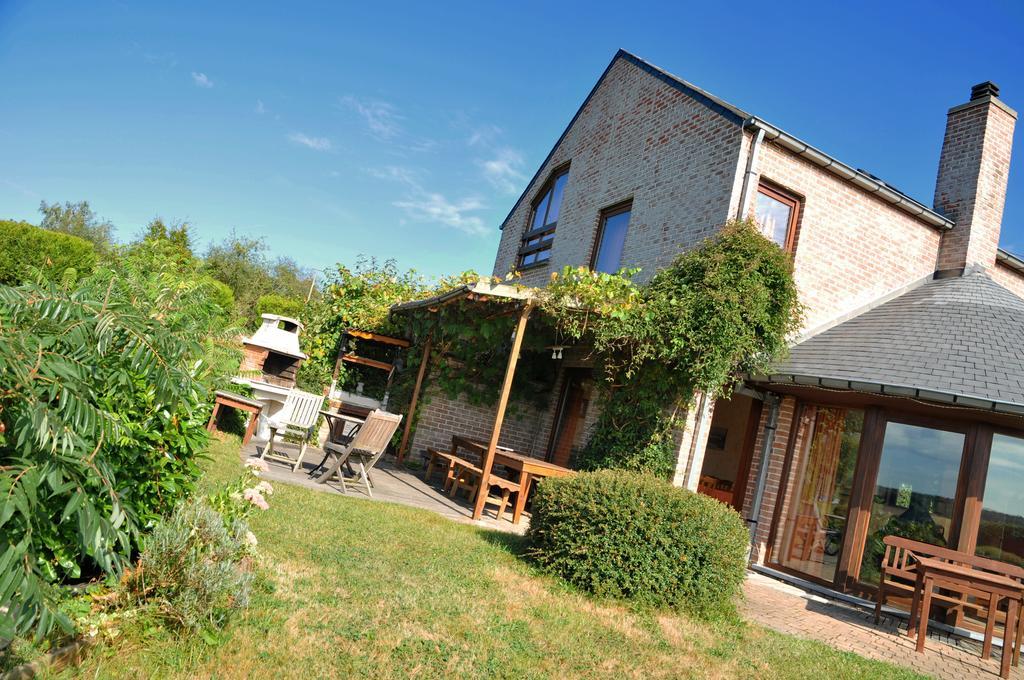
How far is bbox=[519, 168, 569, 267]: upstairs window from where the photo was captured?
13211mm

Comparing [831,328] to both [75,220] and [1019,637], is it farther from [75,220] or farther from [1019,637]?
[75,220]

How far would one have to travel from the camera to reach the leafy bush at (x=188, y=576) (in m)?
3.04

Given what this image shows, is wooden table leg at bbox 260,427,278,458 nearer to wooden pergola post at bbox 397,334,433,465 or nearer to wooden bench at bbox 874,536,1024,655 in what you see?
wooden pergola post at bbox 397,334,433,465

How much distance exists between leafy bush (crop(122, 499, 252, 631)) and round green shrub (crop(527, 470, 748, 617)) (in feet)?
9.32

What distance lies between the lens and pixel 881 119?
15711mm

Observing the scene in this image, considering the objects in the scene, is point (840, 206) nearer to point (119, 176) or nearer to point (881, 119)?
point (881, 119)

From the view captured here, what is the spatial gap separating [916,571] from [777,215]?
497 cm

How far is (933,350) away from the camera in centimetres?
748

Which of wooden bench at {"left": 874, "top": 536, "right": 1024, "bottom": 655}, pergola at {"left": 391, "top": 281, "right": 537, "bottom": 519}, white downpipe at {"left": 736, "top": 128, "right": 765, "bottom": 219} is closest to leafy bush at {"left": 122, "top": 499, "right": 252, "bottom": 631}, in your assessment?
pergola at {"left": 391, "top": 281, "right": 537, "bottom": 519}

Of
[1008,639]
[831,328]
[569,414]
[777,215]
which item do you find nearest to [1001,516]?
[1008,639]

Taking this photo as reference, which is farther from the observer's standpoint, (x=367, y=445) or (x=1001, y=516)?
(x=367, y=445)

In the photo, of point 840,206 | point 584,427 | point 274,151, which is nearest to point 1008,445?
point 840,206

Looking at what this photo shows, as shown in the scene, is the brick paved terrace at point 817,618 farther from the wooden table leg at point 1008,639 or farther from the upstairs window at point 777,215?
the upstairs window at point 777,215

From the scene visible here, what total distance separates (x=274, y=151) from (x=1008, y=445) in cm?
1751
